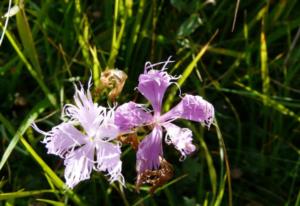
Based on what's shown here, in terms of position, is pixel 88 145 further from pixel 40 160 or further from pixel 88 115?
pixel 40 160

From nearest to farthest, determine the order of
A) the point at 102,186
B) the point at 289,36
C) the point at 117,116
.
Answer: the point at 117,116 < the point at 102,186 < the point at 289,36

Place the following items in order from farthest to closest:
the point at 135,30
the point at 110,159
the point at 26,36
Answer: the point at 135,30 < the point at 26,36 < the point at 110,159

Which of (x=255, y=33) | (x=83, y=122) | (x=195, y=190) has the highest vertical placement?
(x=83, y=122)

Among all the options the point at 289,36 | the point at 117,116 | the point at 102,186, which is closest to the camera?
the point at 117,116

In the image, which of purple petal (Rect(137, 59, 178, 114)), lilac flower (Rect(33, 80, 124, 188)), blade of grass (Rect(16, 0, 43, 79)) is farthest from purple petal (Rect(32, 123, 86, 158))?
blade of grass (Rect(16, 0, 43, 79))

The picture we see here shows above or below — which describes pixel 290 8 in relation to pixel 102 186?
above

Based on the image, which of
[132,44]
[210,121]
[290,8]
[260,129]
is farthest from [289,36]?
[210,121]

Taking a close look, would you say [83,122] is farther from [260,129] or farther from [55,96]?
[260,129]

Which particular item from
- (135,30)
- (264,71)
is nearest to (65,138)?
(135,30)
